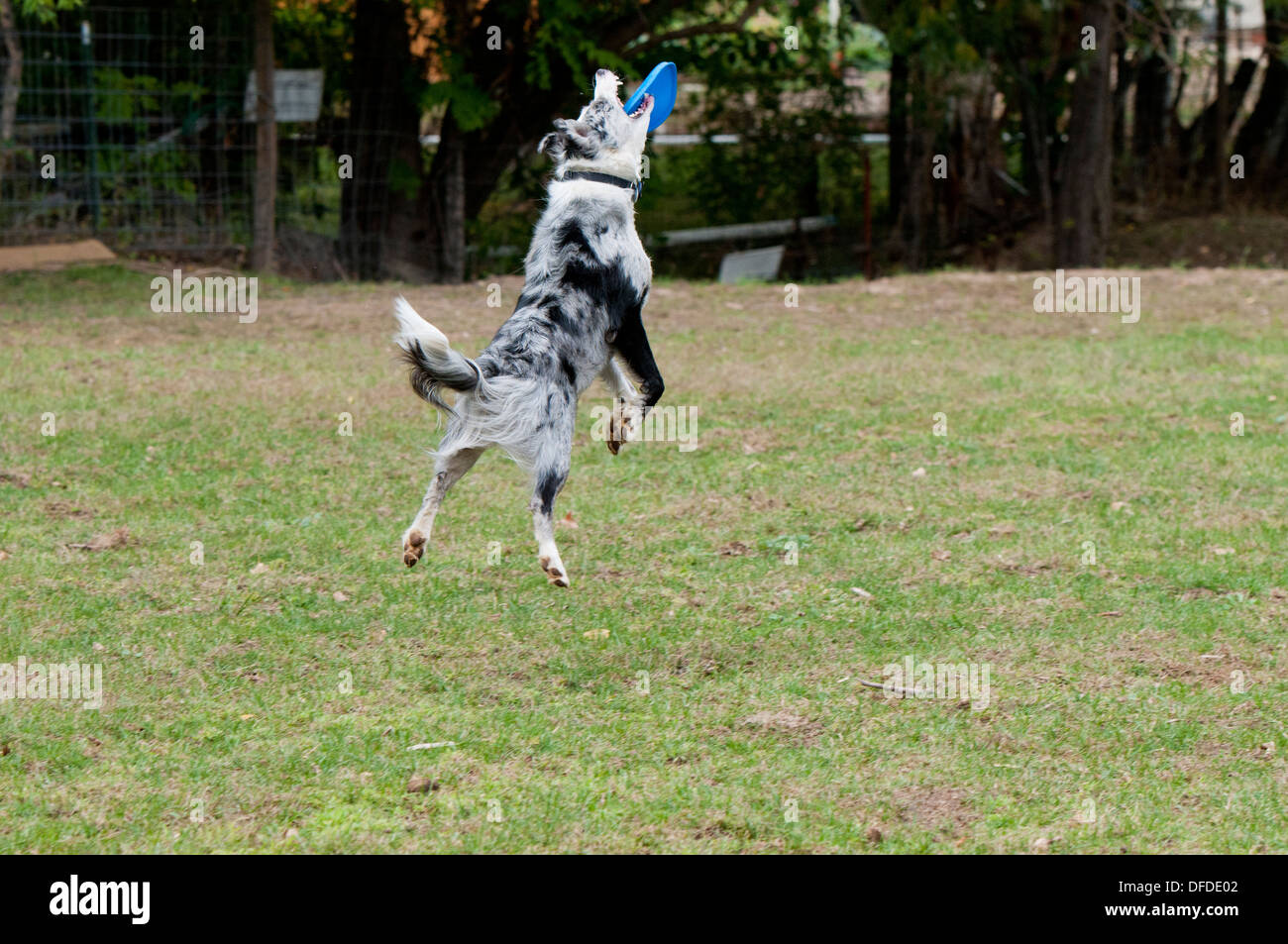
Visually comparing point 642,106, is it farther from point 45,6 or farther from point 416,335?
point 45,6

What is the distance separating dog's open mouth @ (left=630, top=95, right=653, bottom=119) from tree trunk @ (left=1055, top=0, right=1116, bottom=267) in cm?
1174

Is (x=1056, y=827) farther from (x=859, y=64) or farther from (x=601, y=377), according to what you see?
(x=859, y=64)

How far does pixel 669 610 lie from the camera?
6.30 m

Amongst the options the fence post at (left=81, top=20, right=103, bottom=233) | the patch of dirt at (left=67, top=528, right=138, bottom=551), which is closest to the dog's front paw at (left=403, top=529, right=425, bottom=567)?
the patch of dirt at (left=67, top=528, right=138, bottom=551)

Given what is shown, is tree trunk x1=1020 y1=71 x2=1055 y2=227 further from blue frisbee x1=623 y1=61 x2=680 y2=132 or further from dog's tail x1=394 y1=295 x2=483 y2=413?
dog's tail x1=394 y1=295 x2=483 y2=413

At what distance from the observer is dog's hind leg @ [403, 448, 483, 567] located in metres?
5.20

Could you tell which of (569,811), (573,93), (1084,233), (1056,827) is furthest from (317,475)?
(1084,233)

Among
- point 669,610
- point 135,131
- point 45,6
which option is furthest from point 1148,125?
point 669,610

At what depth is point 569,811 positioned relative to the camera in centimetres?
443

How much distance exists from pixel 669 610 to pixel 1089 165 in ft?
39.1

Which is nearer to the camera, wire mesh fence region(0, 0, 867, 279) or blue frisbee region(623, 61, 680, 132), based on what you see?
blue frisbee region(623, 61, 680, 132)

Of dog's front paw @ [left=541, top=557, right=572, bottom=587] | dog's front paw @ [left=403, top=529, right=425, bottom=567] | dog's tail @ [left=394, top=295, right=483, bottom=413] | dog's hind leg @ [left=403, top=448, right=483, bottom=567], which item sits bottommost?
dog's front paw @ [left=541, top=557, right=572, bottom=587]

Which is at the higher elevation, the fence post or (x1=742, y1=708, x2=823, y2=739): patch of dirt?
the fence post

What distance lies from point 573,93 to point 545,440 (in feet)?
39.4
